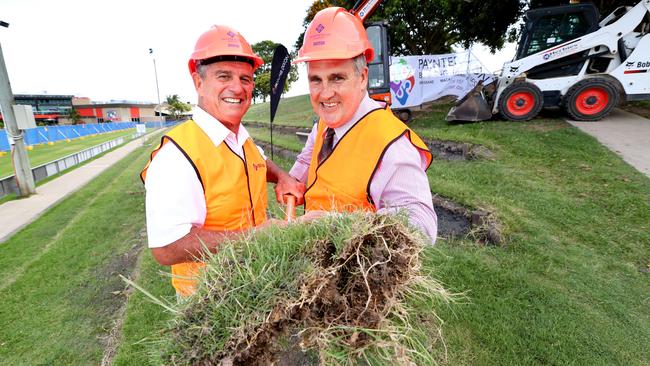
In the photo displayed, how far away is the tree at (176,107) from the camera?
3012 inches

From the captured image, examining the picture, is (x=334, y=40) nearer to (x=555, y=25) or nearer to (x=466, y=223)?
(x=466, y=223)

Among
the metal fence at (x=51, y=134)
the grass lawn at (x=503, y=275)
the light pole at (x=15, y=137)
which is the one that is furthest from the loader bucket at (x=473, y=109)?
the metal fence at (x=51, y=134)

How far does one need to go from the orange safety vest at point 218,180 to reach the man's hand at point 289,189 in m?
0.29

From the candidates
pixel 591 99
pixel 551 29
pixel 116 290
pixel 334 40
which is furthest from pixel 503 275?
pixel 551 29

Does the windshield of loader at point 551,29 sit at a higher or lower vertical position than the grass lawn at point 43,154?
higher

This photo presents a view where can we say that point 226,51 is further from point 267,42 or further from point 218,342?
point 267,42

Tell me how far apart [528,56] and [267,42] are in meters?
62.7

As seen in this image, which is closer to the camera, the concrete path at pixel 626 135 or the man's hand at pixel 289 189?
the man's hand at pixel 289 189

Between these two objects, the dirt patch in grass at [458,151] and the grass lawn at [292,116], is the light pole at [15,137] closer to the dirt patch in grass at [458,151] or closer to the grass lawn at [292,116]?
the grass lawn at [292,116]

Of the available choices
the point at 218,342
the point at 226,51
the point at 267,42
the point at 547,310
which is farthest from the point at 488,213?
the point at 267,42

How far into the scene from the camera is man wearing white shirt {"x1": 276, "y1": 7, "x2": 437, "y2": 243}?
1503 millimetres

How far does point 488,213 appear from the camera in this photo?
13.8ft

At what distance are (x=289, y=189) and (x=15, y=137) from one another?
35.4 ft

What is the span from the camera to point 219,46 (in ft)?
5.55
